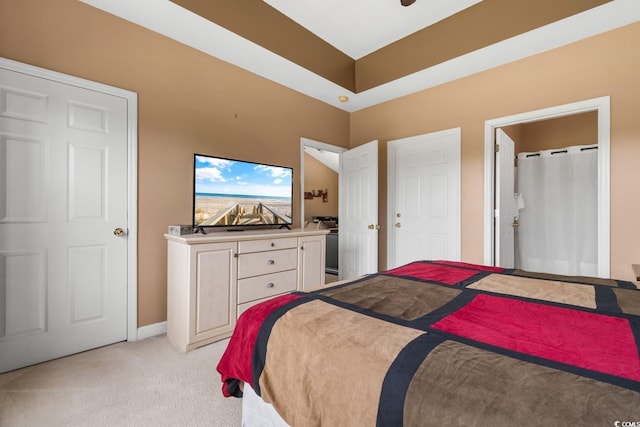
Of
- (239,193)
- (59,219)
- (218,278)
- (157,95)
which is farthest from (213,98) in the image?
(218,278)

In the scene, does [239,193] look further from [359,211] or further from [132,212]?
[359,211]

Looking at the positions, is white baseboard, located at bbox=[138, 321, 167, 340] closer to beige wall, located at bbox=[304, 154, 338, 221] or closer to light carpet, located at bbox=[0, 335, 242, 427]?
light carpet, located at bbox=[0, 335, 242, 427]

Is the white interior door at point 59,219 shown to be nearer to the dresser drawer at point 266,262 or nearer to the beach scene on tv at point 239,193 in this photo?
the beach scene on tv at point 239,193

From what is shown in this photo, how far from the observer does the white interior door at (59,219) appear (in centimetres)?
197

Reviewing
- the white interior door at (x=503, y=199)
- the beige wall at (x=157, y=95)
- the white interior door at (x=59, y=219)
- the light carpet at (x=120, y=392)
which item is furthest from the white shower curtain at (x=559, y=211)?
the white interior door at (x=59, y=219)

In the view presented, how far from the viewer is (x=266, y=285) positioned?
2.72 meters

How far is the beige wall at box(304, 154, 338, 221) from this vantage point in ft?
25.7

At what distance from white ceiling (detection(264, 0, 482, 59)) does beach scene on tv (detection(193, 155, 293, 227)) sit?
1.53 metres

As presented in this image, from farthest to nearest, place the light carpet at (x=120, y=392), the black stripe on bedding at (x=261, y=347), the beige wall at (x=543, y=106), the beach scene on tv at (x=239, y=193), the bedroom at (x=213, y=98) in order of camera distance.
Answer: the beach scene on tv at (x=239, y=193) < the beige wall at (x=543, y=106) < the bedroom at (x=213, y=98) < the light carpet at (x=120, y=392) < the black stripe on bedding at (x=261, y=347)

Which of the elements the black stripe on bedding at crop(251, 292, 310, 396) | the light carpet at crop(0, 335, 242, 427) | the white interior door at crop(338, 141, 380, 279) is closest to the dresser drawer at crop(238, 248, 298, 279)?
the light carpet at crop(0, 335, 242, 427)

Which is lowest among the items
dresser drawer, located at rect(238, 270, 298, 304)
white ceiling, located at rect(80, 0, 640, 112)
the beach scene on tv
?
dresser drawer, located at rect(238, 270, 298, 304)

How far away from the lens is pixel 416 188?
12.1ft

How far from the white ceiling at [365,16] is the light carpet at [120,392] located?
3.14 m

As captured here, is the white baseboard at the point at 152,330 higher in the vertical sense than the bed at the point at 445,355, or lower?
lower
